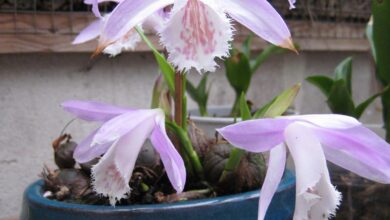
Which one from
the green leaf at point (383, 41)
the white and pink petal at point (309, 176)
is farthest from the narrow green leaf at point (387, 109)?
the white and pink petal at point (309, 176)

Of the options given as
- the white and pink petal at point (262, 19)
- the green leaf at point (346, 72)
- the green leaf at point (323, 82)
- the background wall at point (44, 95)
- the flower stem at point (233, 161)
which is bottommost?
the background wall at point (44, 95)

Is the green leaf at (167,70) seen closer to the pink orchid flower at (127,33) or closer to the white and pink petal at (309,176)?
the pink orchid flower at (127,33)

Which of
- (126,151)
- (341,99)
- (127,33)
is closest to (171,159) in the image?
(126,151)

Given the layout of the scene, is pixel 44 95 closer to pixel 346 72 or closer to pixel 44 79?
pixel 44 79

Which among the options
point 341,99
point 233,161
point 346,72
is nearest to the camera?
point 233,161

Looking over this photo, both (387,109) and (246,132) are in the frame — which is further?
(387,109)

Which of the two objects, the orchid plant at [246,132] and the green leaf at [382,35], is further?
the green leaf at [382,35]

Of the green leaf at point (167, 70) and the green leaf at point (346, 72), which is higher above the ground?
the green leaf at point (167, 70)
